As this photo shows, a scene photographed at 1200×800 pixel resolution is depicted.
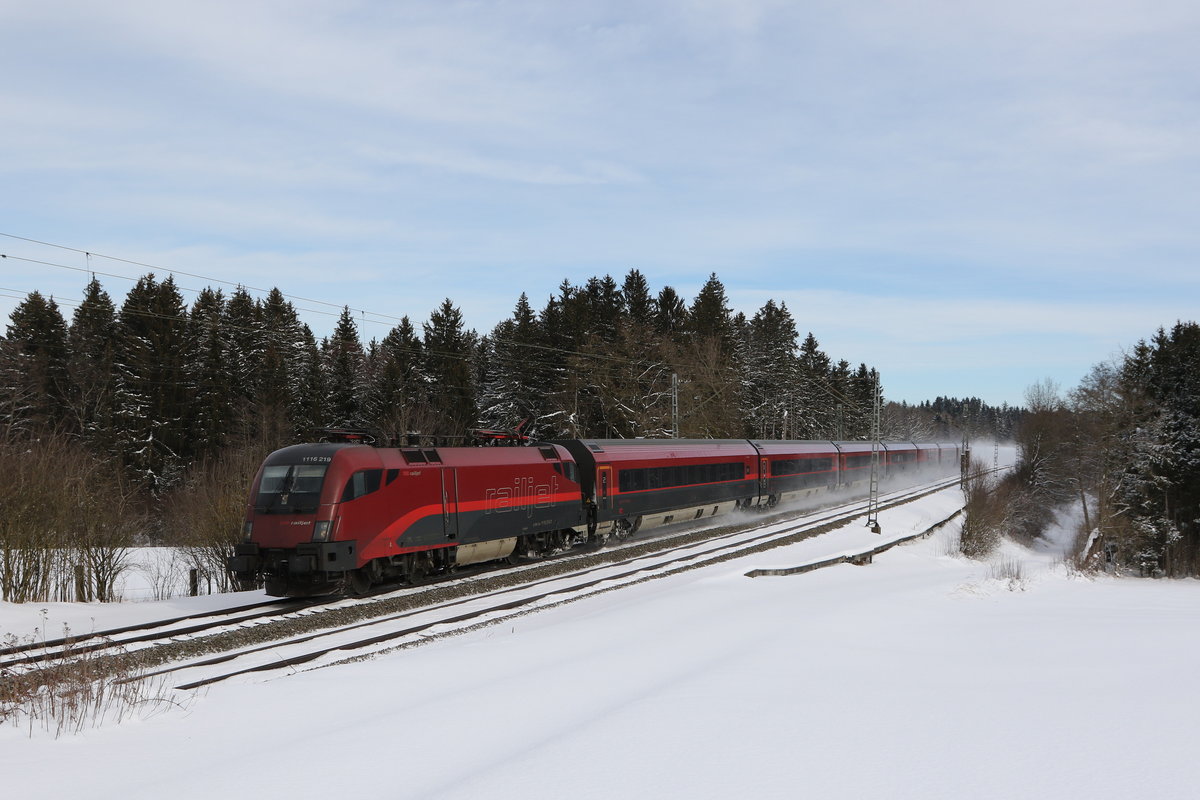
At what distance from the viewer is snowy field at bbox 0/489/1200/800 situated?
254 inches

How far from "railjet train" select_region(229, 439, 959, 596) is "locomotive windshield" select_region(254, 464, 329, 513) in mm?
24

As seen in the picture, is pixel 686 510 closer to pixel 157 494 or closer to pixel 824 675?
pixel 824 675

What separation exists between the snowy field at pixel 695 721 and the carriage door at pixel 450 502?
5.03 meters

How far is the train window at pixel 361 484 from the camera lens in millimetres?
16391

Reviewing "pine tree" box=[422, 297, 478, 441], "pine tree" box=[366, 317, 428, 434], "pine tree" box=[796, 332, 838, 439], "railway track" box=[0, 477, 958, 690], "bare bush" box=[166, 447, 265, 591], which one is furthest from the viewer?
"pine tree" box=[796, 332, 838, 439]

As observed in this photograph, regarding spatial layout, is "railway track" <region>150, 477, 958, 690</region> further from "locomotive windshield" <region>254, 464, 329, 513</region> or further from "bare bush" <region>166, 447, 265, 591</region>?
"bare bush" <region>166, 447, 265, 591</region>

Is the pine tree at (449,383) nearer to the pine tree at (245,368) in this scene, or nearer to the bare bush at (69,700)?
the pine tree at (245,368)

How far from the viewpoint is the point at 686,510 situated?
30797 millimetres

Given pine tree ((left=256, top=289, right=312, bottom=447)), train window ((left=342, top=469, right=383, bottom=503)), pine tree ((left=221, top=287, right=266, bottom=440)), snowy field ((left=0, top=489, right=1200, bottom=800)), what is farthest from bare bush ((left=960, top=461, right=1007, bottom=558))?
pine tree ((left=221, top=287, right=266, bottom=440))

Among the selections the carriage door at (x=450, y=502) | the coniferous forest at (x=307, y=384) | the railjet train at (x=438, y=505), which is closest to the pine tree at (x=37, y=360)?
the coniferous forest at (x=307, y=384)

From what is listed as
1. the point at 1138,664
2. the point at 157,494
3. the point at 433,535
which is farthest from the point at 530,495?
the point at 157,494

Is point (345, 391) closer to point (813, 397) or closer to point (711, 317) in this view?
point (711, 317)

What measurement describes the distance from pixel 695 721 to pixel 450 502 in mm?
11731

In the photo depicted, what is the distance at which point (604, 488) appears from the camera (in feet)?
83.4
